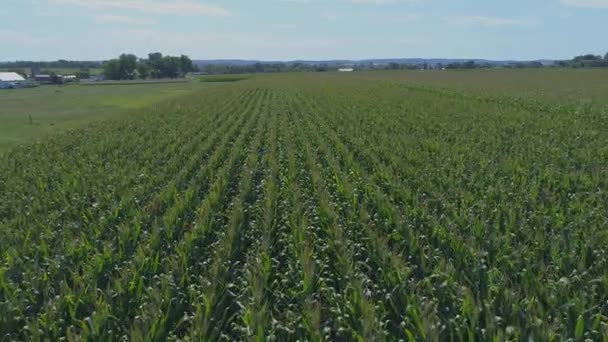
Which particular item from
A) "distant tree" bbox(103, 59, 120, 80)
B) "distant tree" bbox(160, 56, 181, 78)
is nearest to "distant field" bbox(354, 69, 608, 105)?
"distant tree" bbox(160, 56, 181, 78)

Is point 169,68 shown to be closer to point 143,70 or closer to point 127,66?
point 143,70

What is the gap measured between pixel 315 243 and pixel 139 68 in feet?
641

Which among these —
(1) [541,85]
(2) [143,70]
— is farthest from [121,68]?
(1) [541,85]

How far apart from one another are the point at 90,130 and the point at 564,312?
22.6 meters

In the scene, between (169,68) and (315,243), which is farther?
(169,68)

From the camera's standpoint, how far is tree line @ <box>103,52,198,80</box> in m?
186

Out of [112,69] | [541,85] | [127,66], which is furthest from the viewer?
[127,66]

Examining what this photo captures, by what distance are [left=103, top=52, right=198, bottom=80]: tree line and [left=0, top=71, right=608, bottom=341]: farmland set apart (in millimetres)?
181263

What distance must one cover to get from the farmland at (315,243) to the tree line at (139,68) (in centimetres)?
18126

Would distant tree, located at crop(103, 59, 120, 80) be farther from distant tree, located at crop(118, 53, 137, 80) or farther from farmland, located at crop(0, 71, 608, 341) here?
farmland, located at crop(0, 71, 608, 341)

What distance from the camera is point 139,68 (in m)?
191

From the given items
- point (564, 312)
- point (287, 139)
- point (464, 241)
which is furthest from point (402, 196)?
point (287, 139)

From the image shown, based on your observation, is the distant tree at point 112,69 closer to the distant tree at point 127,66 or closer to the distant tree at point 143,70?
the distant tree at point 127,66

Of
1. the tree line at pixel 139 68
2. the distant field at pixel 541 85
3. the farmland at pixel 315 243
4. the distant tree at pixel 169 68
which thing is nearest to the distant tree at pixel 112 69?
the tree line at pixel 139 68
